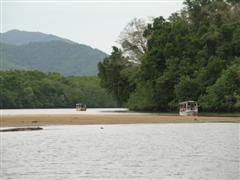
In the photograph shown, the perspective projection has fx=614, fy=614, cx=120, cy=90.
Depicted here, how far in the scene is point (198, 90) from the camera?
275 ft

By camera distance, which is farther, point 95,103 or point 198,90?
point 95,103

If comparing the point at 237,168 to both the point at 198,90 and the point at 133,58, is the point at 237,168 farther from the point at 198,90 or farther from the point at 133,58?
the point at 133,58

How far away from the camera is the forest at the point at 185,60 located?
80.4 m

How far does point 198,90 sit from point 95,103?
3099 inches

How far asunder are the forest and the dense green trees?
39.5 metres

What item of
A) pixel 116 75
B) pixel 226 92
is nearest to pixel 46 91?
pixel 116 75

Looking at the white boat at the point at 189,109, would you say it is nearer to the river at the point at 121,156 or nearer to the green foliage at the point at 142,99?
the green foliage at the point at 142,99

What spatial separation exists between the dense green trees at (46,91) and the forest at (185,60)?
3952 cm

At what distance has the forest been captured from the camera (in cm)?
8038

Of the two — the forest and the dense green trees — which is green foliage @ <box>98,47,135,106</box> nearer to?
the forest

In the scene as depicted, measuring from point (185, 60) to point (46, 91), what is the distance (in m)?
67.9

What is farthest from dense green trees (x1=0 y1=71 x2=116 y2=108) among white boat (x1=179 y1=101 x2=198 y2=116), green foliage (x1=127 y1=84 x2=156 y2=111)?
white boat (x1=179 y1=101 x2=198 y2=116)

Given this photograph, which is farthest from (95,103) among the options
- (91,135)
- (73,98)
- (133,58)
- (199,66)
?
(91,135)

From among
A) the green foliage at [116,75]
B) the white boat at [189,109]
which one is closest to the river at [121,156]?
the white boat at [189,109]
